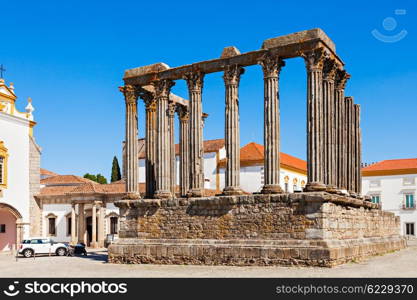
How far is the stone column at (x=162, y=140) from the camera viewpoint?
24.9 metres

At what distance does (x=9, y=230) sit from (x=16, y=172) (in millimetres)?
4184

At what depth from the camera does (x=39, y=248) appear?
32.2 metres

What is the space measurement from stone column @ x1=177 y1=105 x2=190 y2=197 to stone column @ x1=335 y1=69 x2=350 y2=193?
23.7ft

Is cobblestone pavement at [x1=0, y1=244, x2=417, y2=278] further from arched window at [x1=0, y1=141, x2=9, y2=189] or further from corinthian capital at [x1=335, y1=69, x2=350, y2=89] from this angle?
arched window at [x1=0, y1=141, x2=9, y2=189]

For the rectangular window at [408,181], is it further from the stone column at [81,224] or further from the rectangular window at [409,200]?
the stone column at [81,224]

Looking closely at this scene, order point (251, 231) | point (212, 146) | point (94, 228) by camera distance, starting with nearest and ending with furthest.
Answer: point (251, 231) → point (94, 228) → point (212, 146)

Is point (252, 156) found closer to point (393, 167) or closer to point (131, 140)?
point (393, 167)

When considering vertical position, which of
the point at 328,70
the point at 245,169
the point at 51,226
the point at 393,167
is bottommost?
the point at 51,226

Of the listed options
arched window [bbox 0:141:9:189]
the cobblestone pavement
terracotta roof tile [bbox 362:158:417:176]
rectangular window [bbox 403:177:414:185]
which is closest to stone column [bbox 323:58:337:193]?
the cobblestone pavement

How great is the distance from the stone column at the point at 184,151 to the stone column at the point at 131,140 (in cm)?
243

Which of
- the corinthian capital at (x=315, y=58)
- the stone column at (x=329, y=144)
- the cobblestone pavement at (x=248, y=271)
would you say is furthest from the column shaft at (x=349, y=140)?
the corinthian capital at (x=315, y=58)

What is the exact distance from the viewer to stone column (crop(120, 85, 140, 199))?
2589 cm

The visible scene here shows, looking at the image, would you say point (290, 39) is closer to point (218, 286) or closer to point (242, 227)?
point (242, 227)

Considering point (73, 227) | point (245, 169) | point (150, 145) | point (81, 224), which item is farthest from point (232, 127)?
Answer: point (245, 169)
